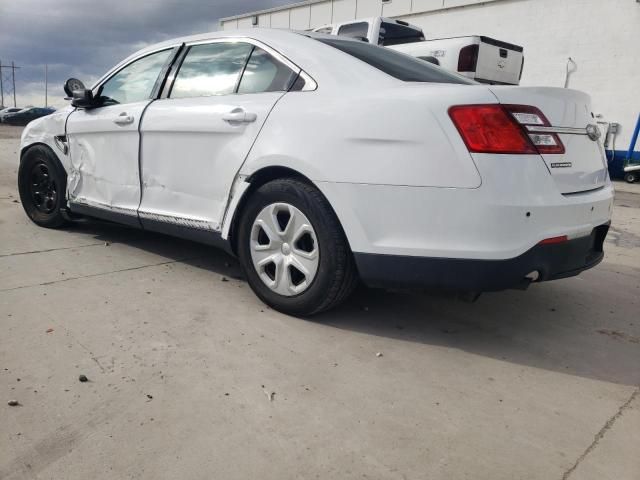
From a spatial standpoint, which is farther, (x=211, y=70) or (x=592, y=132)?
(x=211, y=70)

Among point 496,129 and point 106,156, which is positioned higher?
point 496,129

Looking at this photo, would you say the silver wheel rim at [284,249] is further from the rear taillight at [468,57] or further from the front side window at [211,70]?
the rear taillight at [468,57]

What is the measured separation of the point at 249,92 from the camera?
3.09m

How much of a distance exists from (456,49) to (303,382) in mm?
7884

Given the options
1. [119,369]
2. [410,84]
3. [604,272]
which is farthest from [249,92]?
[604,272]

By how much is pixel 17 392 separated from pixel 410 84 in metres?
2.16

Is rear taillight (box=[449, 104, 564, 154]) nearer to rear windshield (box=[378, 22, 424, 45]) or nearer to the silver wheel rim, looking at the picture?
the silver wheel rim

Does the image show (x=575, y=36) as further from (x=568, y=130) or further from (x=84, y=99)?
(x=84, y=99)

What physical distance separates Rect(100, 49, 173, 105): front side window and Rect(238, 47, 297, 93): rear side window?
0.87 m

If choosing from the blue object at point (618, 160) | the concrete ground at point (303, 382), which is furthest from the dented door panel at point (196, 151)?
the blue object at point (618, 160)

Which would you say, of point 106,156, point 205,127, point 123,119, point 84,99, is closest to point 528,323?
point 205,127

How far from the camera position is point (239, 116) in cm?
298

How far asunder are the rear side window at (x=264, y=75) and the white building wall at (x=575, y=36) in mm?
Answer: 13027

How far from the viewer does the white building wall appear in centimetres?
1299
